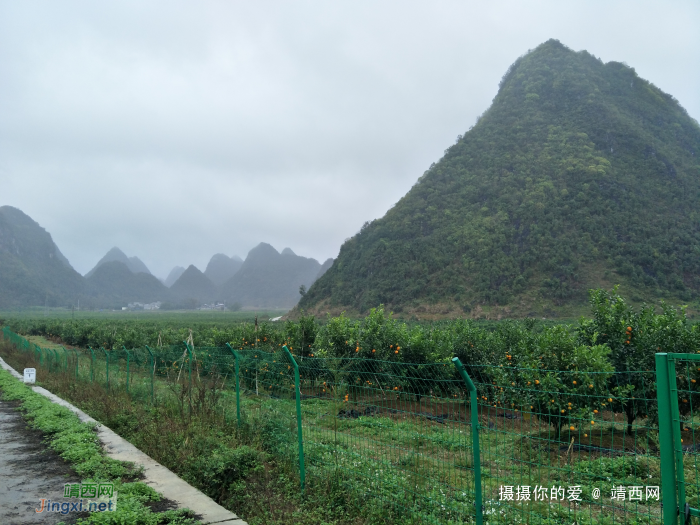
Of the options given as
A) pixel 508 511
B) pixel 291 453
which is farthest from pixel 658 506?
pixel 291 453

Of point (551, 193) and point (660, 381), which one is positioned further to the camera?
point (551, 193)

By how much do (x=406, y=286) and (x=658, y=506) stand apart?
169ft

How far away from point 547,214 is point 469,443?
55.3 metres

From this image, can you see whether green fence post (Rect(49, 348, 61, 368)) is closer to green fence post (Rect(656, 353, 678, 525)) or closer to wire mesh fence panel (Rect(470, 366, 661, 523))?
wire mesh fence panel (Rect(470, 366, 661, 523))

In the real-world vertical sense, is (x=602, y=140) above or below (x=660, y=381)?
above

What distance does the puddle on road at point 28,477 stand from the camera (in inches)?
174

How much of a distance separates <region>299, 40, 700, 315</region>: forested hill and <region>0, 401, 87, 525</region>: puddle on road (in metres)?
43.6

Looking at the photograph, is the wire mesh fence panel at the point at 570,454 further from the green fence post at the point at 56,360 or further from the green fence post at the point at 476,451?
the green fence post at the point at 56,360

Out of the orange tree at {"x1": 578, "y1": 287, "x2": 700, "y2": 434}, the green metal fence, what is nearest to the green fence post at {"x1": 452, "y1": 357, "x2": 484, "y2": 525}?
the green metal fence

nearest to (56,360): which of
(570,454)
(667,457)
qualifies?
(570,454)

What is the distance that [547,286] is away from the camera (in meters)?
46.9

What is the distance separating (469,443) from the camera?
446cm

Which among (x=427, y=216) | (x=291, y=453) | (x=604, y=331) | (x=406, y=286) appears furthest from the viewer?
(x=427, y=216)

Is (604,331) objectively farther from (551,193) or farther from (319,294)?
(319,294)
